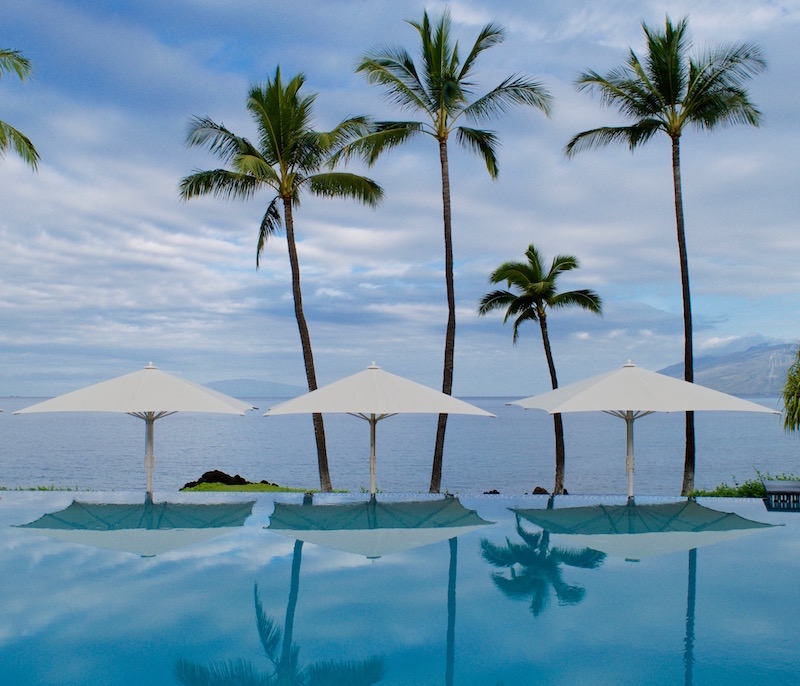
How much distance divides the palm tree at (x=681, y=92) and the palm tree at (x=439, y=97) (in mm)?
2064

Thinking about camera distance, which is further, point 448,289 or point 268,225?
point 268,225

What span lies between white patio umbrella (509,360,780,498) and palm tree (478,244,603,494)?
13695 millimetres

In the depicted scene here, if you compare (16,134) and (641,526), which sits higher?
(16,134)

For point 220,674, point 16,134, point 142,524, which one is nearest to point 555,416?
point 142,524

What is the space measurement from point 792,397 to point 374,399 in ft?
34.2

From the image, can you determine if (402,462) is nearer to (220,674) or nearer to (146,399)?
(146,399)

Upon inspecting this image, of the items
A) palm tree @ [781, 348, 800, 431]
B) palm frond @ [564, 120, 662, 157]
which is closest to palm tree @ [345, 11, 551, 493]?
palm frond @ [564, 120, 662, 157]

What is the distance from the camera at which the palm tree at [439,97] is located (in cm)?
1786

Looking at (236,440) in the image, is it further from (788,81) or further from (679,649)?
(679,649)

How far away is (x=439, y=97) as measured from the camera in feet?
58.2

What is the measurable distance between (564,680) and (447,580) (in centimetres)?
251

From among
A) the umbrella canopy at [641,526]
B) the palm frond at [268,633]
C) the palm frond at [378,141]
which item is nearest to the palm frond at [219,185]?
the palm frond at [378,141]

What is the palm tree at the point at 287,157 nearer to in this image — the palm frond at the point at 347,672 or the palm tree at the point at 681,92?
the palm tree at the point at 681,92

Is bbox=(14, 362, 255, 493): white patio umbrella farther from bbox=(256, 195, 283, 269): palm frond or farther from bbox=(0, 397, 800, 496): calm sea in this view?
bbox=(0, 397, 800, 496): calm sea
